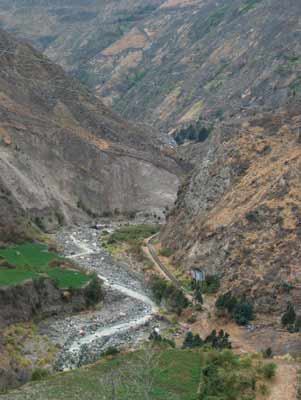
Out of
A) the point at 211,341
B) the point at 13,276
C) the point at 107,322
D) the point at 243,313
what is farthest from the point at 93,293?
the point at 211,341

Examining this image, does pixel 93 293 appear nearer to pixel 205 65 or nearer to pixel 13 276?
pixel 13 276

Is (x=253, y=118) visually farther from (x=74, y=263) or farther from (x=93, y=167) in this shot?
(x=93, y=167)

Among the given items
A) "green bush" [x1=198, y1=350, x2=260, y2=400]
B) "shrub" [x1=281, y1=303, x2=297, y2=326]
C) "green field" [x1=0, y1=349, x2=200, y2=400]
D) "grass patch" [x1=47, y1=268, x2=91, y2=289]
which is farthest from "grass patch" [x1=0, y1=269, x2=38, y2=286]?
"green bush" [x1=198, y1=350, x2=260, y2=400]

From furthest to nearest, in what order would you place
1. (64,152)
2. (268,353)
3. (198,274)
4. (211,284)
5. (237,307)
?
(64,152)
(198,274)
(211,284)
(237,307)
(268,353)

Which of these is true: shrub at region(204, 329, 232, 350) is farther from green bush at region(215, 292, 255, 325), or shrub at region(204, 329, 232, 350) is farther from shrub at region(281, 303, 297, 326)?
shrub at region(281, 303, 297, 326)

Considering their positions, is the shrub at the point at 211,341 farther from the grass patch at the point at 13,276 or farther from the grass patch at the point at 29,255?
the grass patch at the point at 29,255
